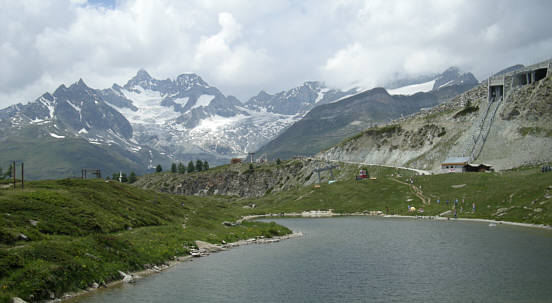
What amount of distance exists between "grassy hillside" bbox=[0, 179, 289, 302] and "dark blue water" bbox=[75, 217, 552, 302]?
3.71m

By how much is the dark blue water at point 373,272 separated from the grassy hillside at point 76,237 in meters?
3.71

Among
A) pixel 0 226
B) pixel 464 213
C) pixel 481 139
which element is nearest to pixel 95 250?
pixel 0 226

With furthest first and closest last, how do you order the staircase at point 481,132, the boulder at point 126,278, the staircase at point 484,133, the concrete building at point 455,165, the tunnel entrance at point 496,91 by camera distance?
the tunnel entrance at point 496,91
the staircase at point 481,132
the staircase at point 484,133
the concrete building at point 455,165
the boulder at point 126,278

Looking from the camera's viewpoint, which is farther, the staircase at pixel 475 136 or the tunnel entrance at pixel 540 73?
the tunnel entrance at pixel 540 73

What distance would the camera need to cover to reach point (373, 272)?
53.6 meters

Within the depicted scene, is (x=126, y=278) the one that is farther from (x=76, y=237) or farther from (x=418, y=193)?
(x=418, y=193)

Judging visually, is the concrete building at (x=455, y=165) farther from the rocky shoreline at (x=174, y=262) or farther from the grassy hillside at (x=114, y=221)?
the rocky shoreline at (x=174, y=262)

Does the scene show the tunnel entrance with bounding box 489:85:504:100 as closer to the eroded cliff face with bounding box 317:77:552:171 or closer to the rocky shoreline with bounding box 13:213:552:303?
the eroded cliff face with bounding box 317:77:552:171

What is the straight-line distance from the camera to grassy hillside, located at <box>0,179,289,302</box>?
3972cm

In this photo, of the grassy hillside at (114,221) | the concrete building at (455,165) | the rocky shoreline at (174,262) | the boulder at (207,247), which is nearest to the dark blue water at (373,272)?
the rocky shoreline at (174,262)

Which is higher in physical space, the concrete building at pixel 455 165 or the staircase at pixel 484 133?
the staircase at pixel 484 133

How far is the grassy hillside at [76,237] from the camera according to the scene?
130 ft

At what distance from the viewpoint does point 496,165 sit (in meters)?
144

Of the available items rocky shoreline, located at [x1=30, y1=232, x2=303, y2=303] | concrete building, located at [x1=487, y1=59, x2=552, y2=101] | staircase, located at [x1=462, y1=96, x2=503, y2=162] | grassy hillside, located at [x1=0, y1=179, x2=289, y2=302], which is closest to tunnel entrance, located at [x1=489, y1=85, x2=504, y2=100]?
concrete building, located at [x1=487, y1=59, x2=552, y2=101]
